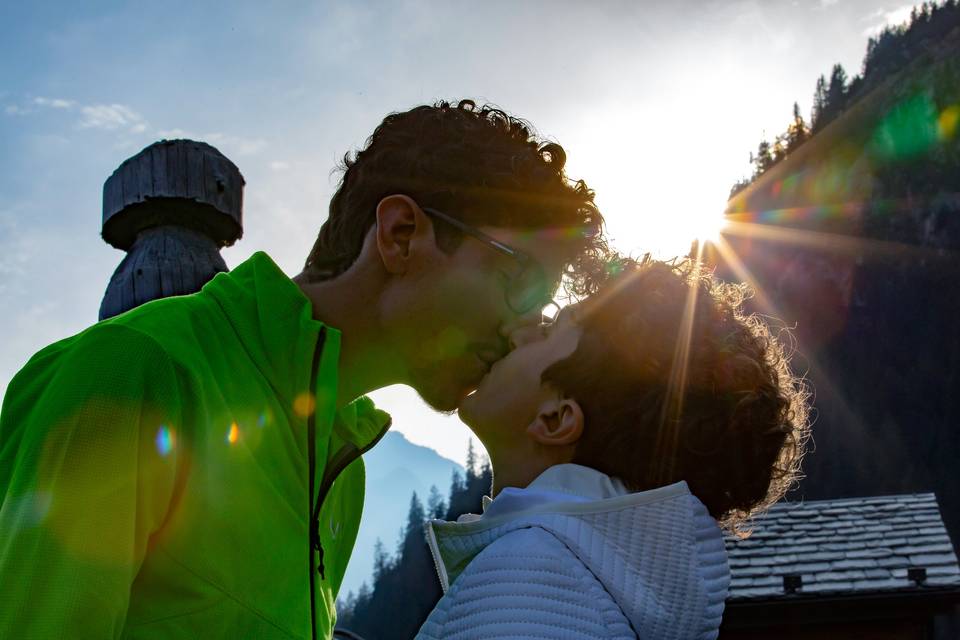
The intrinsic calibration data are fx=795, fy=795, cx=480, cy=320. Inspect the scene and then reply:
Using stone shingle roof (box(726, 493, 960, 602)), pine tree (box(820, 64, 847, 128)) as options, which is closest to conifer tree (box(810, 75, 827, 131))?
pine tree (box(820, 64, 847, 128))

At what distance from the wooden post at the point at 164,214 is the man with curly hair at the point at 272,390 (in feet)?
0.37

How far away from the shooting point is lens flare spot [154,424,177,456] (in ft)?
5.36

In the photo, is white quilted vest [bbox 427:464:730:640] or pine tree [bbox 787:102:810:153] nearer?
white quilted vest [bbox 427:464:730:640]

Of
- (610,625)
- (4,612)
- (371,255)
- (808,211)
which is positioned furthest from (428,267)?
(808,211)

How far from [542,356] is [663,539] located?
29.8 inches

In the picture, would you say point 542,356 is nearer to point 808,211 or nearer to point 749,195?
point 808,211

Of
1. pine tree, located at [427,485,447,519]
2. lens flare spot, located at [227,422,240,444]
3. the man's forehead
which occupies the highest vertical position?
pine tree, located at [427,485,447,519]

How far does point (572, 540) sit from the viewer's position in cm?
190

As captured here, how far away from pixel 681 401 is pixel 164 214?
1.53 m

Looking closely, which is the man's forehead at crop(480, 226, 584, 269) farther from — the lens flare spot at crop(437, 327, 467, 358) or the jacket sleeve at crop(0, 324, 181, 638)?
the jacket sleeve at crop(0, 324, 181, 638)

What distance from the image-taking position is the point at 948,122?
6712 centimetres

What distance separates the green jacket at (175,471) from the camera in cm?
143

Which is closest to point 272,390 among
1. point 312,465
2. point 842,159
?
point 312,465

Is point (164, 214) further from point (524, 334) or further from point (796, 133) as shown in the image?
point (796, 133)
